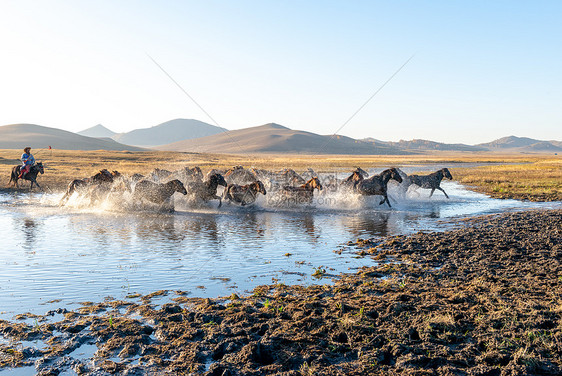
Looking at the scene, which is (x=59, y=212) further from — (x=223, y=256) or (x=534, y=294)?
(x=534, y=294)

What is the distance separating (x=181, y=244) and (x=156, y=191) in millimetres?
6846

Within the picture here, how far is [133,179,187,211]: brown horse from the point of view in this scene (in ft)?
58.7

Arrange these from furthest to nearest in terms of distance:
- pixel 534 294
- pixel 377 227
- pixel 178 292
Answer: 1. pixel 377 227
2. pixel 178 292
3. pixel 534 294

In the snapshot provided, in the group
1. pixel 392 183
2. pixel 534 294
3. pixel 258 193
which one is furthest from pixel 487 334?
pixel 392 183

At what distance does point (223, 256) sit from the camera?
34.3ft

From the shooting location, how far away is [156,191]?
17938 mm

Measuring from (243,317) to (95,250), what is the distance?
5979mm

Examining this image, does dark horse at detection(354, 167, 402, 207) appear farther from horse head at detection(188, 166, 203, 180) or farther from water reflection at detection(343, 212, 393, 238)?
horse head at detection(188, 166, 203, 180)

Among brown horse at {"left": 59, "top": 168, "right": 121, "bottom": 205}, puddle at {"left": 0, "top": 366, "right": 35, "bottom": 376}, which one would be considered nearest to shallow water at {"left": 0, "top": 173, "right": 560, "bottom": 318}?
brown horse at {"left": 59, "top": 168, "right": 121, "bottom": 205}

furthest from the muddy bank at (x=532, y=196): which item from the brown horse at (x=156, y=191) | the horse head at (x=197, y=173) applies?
the brown horse at (x=156, y=191)

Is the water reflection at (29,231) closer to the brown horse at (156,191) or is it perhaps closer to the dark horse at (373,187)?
the brown horse at (156,191)

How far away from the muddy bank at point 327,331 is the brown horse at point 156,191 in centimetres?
1083

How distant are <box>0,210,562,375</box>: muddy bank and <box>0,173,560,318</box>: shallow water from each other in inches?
34.2

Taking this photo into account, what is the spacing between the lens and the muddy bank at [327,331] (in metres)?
5.04
